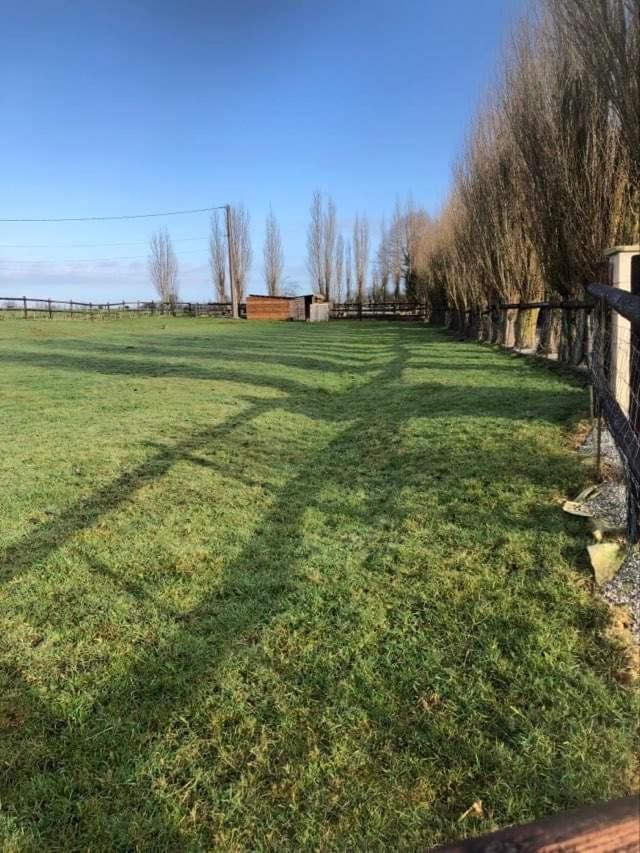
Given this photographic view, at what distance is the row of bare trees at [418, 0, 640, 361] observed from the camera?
483cm

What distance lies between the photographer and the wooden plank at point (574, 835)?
1.91 ft

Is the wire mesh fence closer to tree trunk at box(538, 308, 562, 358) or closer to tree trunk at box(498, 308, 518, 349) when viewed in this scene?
tree trunk at box(538, 308, 562, 358)

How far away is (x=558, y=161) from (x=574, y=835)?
30.6ft

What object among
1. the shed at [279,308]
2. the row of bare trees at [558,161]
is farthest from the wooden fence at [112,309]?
the row of bare trees at [558,161]

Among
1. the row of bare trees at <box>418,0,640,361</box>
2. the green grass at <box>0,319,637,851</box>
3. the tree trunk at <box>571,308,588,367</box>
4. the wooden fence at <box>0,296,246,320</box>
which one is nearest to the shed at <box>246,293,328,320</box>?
the wooden fence at <box>0,296,246,320</box>

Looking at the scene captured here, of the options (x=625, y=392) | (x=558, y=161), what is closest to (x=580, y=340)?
(x=558, y=161)

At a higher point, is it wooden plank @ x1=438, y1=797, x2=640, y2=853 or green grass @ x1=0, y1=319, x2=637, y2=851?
wooden plank @ x1=438, y1=797, x2=640, y2=853

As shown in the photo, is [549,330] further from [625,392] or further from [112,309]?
[112,309]

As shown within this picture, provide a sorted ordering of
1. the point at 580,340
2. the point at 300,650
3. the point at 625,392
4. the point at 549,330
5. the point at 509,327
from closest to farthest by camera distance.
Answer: the point at 300,650
the point at 625,392
the point at 580,340
the point at 549,330
the point at 509,327

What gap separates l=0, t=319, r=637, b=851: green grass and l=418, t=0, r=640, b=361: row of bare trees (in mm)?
3194

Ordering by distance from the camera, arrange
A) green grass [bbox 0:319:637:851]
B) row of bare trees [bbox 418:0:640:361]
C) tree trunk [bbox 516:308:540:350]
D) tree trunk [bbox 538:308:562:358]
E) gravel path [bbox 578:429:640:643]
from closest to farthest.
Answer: green grass [bbox 0:319:637:851] < gravel path [bbox 578:429:640:643] < row of bare trees [bbox 418:0:640:361] < tree trunk [bbox 538:308:562:358] < tree trunk [bbox 516:308:540:350]

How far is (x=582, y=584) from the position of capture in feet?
7.90

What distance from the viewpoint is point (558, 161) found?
8.27m

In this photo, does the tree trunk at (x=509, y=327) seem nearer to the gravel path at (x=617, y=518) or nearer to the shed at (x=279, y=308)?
the gravel path at (x=617, y=518)
